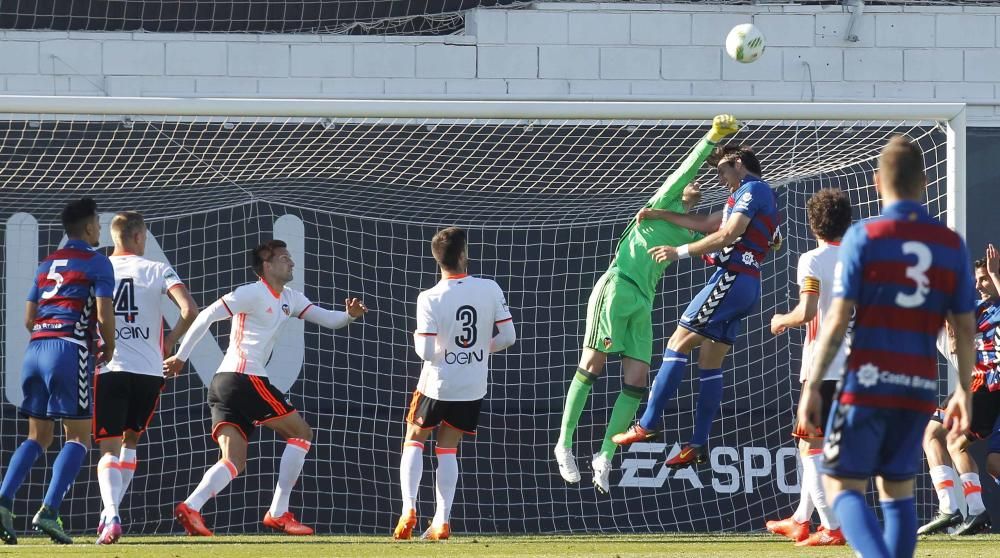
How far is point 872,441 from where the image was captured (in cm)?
421

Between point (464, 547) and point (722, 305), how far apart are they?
1.86 metres

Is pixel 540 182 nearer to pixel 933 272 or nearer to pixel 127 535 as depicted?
pixel 127 535

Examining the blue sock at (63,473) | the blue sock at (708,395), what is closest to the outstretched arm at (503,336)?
the blue sock at (708,395)

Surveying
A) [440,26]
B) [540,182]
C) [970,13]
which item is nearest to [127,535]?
[540,182]

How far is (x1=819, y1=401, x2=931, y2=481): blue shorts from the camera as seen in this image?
165 inches

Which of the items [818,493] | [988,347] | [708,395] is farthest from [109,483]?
[988,347]

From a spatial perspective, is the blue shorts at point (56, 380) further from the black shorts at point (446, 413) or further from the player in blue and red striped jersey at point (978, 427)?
the player in blue and red striped jersey at point (978, 427)

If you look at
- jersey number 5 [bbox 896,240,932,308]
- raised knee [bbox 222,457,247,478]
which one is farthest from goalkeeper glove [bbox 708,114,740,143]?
jersey number 5 [bbox 896,240,932,308]

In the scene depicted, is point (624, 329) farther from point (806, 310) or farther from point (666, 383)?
point (806, 310)

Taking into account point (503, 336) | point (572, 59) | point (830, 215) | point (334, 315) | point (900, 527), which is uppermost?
point (572, 59)

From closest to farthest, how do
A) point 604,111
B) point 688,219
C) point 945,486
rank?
point 688,219 → point 945,486 → point 604,111

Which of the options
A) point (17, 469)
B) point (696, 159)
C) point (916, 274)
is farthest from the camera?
point (696, 159)

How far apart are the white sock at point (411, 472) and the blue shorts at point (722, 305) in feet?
5.43

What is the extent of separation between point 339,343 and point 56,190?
2.22 meters
